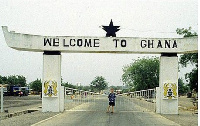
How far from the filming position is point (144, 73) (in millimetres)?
69938

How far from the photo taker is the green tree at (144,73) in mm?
65812

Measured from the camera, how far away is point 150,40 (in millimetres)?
21906

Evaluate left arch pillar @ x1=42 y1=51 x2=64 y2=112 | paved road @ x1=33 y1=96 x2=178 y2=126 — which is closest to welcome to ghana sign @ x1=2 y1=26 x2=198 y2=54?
left arch pillar @ x1=42 y1=51 x2=64 y2=112

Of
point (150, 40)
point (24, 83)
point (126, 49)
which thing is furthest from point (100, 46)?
point (24, 83)

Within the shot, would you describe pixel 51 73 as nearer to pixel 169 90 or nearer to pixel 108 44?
pixel 108 44

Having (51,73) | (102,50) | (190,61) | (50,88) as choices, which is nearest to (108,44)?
(102,50)

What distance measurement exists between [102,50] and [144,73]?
49.1 meters

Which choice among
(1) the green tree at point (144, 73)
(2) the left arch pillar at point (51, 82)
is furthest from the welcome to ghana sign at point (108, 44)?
(1) the green tree at point (144, 73)

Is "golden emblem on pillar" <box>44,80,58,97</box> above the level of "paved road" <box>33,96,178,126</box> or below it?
above

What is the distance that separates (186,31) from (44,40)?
1968 centimetres

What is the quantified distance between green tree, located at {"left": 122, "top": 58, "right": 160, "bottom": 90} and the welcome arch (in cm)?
4276

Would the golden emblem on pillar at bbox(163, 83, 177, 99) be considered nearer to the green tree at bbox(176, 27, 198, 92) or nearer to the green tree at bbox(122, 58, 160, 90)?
the green tree at bbox(176, 27, 198, 92)

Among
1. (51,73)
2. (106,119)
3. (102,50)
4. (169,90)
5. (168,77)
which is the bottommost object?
(106,119)

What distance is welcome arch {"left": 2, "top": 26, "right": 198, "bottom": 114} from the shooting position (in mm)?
21594
